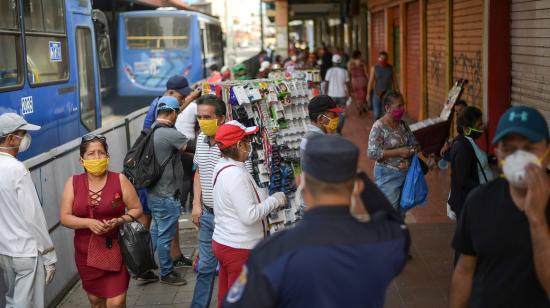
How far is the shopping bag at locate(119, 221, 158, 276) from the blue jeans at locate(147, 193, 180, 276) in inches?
63.8

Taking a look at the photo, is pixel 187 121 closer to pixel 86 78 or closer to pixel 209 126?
pixel 209 126

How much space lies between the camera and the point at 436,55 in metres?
15.8

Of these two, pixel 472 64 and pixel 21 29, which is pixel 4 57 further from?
pixel 472 64

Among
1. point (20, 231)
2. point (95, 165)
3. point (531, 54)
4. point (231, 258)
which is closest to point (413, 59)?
point (531, 54)

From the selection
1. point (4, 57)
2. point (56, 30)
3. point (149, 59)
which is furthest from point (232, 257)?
point (149, 59)

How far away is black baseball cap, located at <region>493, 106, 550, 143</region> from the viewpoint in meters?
2.96

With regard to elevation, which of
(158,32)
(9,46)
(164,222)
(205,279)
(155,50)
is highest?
(158,32)

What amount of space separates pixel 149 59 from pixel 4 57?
13.2m

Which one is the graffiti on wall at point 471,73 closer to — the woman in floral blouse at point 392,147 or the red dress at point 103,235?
the woman in floral blouse at point 392,147

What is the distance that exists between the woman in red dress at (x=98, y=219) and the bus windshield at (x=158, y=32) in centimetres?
1704

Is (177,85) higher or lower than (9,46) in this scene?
lower

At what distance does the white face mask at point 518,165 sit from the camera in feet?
9.32

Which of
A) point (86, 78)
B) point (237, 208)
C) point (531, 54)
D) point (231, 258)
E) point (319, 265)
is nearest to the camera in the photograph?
point (319, 265)

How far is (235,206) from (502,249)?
6.36ft
